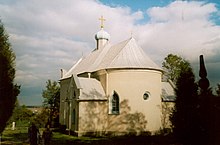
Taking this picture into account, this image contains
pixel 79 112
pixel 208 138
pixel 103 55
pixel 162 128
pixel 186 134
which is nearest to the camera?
pixel 208 138

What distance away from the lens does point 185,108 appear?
16.8m

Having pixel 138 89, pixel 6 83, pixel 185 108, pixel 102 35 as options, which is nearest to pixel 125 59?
pixel 138 89

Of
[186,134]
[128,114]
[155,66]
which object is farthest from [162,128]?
[186,134]

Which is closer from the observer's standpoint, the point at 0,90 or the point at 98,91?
the point at 0,90

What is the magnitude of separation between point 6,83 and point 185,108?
436 inches

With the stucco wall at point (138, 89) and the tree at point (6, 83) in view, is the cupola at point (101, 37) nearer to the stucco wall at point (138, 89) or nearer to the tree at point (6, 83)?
the stucco wall at point (138, 89)

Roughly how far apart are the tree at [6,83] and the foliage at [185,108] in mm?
10292

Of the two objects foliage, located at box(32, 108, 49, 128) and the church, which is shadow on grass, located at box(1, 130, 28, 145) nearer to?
the church

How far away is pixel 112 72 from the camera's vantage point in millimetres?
28688

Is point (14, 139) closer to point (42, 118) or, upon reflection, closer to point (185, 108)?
point (42, 118)

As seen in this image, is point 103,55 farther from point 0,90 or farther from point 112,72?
point 0,90

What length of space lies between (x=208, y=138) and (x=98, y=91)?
16197mm

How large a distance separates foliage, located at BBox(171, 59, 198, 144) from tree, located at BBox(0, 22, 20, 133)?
1029 cm

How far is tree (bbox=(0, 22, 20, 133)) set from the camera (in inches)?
630
